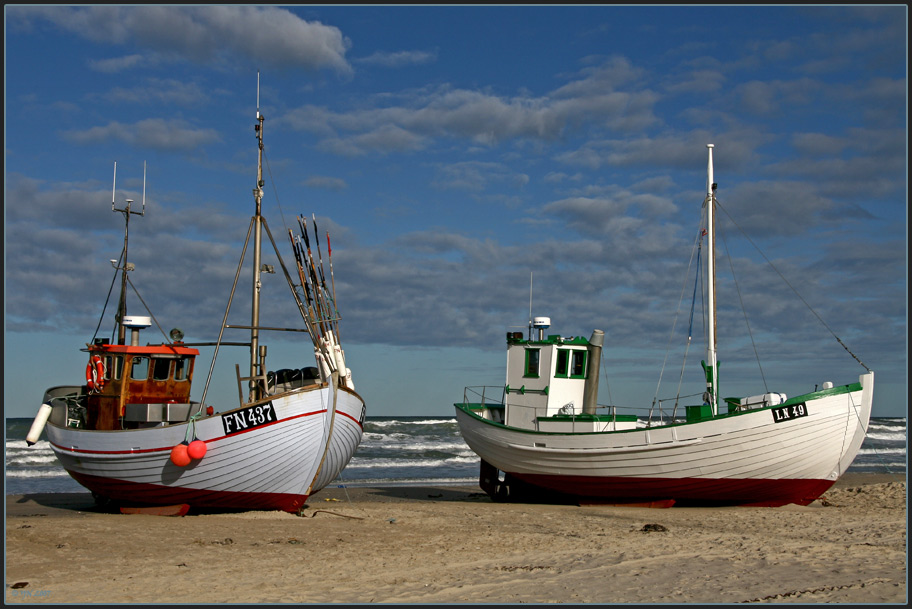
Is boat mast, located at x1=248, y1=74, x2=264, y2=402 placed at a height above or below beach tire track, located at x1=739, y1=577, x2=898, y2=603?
above


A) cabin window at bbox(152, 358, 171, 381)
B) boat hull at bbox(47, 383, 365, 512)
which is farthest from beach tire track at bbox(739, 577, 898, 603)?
cabin window at bbox(152, 358, 171, 381)

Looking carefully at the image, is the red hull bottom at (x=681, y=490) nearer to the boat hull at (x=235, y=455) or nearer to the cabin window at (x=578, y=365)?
the cabin window at (x=578, y=365)

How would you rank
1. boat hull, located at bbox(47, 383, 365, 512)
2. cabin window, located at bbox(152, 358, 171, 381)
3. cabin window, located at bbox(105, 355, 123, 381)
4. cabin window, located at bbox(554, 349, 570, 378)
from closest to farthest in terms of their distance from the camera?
boat hull, located at bbox(47, 383, 365, 512), cabin window, located at bbox(105, 355, 123, 381), cabin window, located at bbox(152, 358, 171, 381), cabin window, located at bbox(554, 349, 570, 378)

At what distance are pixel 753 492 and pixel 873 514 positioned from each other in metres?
2.40

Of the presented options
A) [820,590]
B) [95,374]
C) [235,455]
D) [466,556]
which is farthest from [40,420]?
[820,590]

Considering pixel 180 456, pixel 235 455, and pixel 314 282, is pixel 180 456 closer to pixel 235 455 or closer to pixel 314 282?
pixel 235 455

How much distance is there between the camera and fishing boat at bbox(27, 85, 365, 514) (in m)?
15.7

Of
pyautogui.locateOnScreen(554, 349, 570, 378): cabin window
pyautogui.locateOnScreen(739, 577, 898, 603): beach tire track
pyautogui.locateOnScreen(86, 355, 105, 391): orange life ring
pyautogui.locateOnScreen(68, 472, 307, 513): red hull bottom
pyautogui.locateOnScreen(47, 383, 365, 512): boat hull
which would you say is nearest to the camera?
pyautogui.locateOnScreen(739, 577, 898, 603): beach tire track

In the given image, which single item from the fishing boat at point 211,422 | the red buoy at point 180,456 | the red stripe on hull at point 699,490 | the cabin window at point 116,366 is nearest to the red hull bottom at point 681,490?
the red stripe on hull at point 699,490

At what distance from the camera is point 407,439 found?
54406 millimetres

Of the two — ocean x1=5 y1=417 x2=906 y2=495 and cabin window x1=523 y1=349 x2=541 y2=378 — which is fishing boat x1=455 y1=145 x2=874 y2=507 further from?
ocean x1=5 y1=417 x2=906 y2=495

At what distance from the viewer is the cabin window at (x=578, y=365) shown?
20734mm

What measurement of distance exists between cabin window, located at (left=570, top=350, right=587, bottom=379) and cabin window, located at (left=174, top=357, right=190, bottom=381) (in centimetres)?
952

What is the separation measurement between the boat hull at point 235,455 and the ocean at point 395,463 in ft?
35.7
